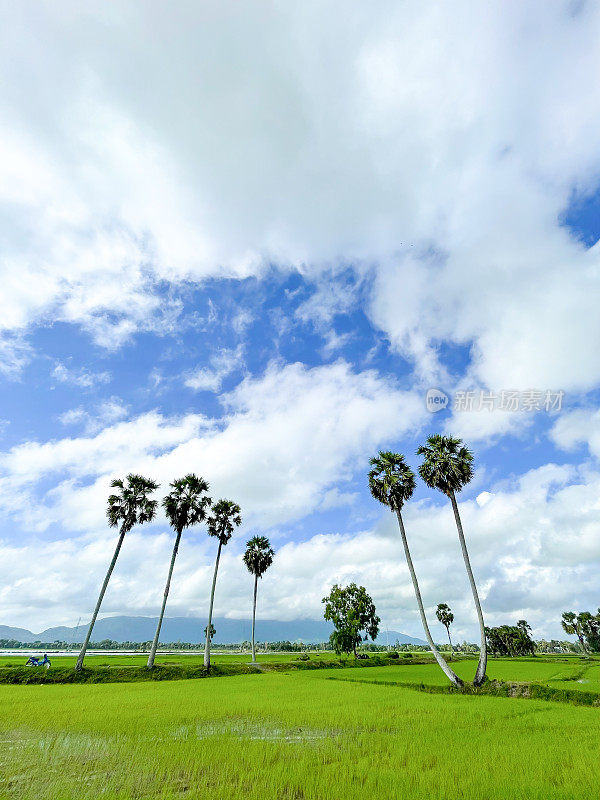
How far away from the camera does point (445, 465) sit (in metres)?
37.1

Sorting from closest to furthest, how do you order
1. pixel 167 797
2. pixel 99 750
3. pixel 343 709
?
1. pixel 167 797
2. pixel 99 750
3. pixel 343 709

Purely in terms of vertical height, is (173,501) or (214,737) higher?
(173,501)

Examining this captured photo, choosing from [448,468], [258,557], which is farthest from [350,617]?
[448,468]

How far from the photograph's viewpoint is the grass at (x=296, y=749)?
10.7m

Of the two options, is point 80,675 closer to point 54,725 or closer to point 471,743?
point 54,725

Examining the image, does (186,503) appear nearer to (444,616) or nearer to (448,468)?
(448,468)

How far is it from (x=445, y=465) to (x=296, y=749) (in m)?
27.4

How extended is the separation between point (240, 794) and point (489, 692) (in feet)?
90.3

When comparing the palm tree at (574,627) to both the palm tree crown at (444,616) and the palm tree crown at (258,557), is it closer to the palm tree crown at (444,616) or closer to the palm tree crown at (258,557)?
the palm tree crown at (444,616)

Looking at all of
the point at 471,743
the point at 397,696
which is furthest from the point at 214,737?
the point at 397,696

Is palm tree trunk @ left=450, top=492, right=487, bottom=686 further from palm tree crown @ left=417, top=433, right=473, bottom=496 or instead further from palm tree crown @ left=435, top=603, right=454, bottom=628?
palm tree crown @ left=435, top=603, right=454, bottom=628

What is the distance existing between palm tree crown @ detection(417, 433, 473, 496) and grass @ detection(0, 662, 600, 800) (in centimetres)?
1647

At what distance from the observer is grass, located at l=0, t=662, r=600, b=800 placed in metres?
10.7

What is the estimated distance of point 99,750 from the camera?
14.2 metres
